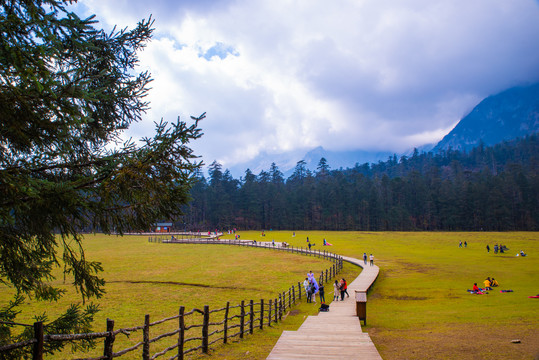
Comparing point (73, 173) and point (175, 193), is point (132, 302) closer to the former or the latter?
point (73, 173)

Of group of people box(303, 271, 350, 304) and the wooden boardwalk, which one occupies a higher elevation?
the wooden boardwalk

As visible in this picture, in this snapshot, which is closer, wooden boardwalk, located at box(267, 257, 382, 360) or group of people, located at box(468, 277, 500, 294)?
wooden boardwalk, located at box(267, 257, 382, 360)

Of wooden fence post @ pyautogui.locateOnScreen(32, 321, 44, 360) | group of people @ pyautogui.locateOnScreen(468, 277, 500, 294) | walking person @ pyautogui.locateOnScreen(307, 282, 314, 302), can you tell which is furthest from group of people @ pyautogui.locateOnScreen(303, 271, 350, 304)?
wooden fence post @ pyautogui.locateOnScreen(32, 321, 44, 360)

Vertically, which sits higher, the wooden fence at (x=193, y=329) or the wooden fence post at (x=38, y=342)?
the wooden fence post at (x=38, y=342)

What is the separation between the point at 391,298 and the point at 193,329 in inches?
529

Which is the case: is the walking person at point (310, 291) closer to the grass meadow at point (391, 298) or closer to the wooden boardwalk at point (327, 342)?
the grass meadow at point (391, 298)

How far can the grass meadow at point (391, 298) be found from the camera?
11.3 m

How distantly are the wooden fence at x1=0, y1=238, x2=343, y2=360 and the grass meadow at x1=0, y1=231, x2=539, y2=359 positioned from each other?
0.63 meters

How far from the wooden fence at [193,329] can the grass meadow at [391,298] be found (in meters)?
0.63

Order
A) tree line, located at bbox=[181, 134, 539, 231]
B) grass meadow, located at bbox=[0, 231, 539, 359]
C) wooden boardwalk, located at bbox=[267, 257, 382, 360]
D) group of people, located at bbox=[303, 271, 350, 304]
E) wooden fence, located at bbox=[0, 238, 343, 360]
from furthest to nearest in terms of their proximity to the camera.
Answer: tree line, located at bbox=[181, 134, 539, 231]
group of people, located at bbox=[303, 271, 350, 304]
grass meadow, located at bbox=[0, 231, 539, 359]
wooden boardwalk, located at bbox=[267, 257, 382, 360]
wooden fence, located at bbox=[0, 238, 343, 360]

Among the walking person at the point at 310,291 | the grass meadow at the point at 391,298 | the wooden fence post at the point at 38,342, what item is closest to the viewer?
the wooden fence post at the point at 38,342

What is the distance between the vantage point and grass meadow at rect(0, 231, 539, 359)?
37.0 ft

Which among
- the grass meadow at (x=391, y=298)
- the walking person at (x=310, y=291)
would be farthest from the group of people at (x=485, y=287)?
the walking person at (x=310, y=291)

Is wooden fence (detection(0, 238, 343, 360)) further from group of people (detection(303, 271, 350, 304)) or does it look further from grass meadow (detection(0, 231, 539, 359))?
group of people (detection(303, 271, 350, 304))
